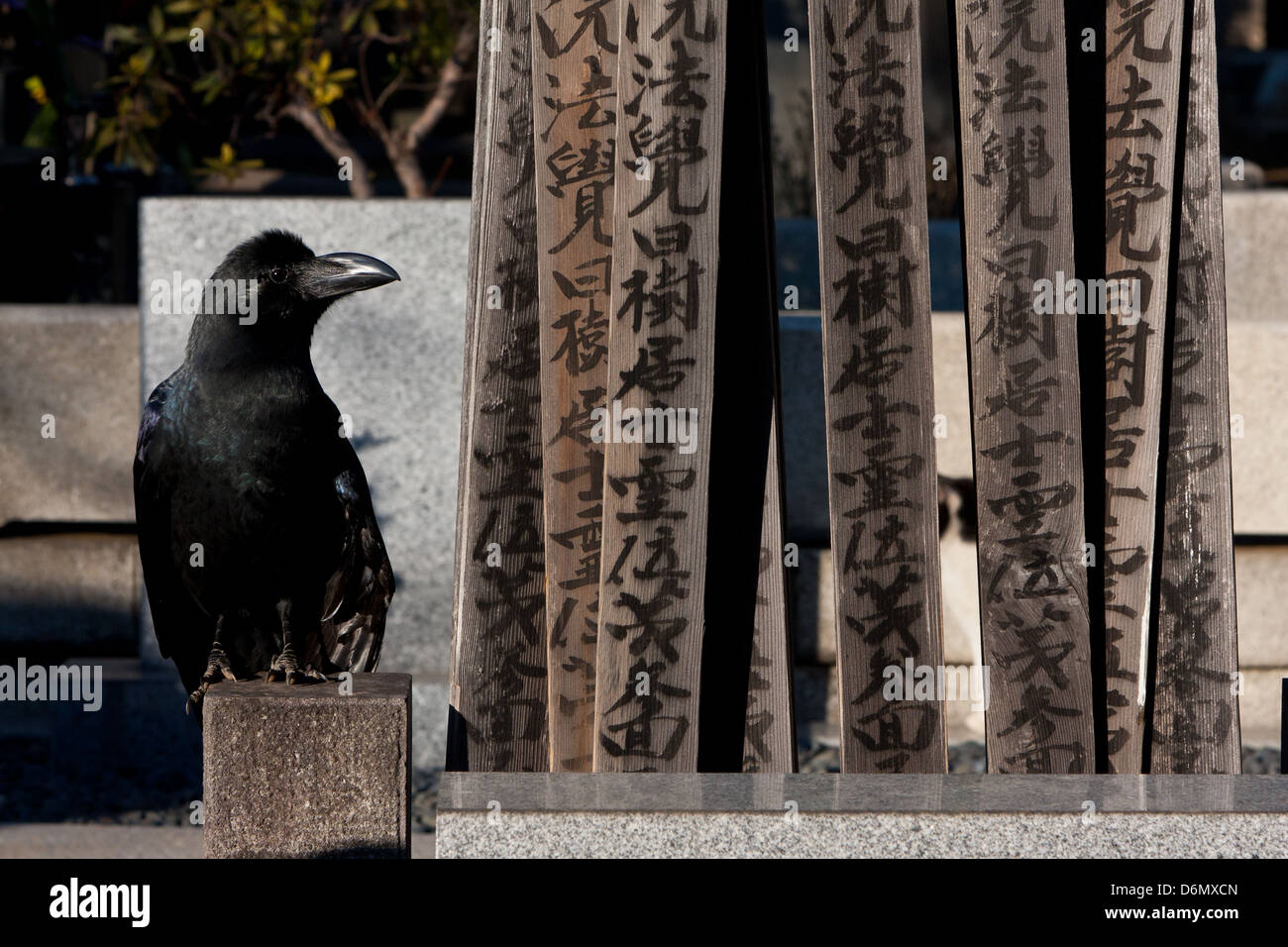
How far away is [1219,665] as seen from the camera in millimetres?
2939

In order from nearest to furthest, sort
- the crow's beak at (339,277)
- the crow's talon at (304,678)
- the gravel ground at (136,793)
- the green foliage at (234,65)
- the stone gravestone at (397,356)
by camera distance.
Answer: the crow's talon at (304,678) < the crow's beak at (339,277) < the gravel ground at (136,793) < the stone gravestone at (397,356) < the green foliage at (234,65)

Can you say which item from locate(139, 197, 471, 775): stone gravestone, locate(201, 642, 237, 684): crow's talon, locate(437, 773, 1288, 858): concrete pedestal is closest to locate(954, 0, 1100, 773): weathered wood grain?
locate(437, 773, 1288, 858): concrete pedestal

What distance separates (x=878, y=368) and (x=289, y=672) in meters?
1.40

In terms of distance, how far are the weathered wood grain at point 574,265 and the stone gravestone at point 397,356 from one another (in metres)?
3.22

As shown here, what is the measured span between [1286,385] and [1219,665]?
3.80m

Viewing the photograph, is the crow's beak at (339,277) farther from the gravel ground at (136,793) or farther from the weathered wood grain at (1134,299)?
the gravel ground at (136,793)

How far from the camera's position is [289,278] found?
336 centimetres

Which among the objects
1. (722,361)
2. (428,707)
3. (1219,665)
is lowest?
(428,707)

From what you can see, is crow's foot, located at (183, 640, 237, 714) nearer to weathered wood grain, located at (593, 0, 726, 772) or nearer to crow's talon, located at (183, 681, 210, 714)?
crow's talon, located at (183, 681, 210, 714)

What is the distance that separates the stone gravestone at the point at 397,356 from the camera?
6.06 metres

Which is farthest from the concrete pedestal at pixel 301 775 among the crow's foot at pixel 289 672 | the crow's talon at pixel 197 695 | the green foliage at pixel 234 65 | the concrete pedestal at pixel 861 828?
the green foliage at pixel 234 65

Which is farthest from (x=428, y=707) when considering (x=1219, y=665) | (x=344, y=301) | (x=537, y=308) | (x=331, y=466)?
(x=1219, y=665)

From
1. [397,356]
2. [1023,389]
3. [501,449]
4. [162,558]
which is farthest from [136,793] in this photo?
[1023,389]

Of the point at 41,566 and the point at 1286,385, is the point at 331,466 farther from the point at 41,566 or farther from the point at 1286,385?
the point at 1286,385
